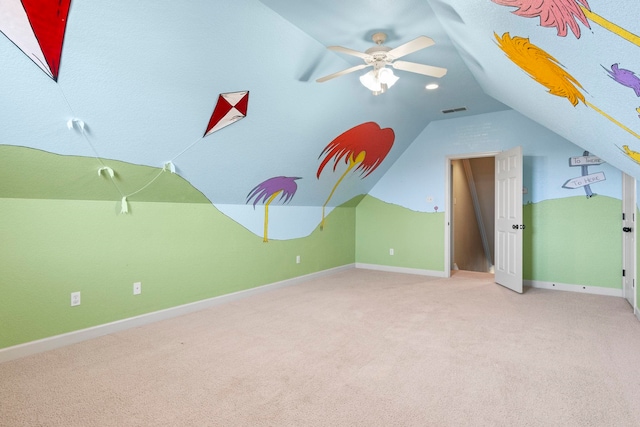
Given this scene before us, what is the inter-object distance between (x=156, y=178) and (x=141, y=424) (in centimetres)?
199

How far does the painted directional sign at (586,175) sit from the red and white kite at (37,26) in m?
5.44

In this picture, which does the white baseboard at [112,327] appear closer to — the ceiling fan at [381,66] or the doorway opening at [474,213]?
the ceiling fan at [381,66]

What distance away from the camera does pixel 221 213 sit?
390 cm

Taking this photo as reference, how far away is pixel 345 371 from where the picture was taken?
2246mm

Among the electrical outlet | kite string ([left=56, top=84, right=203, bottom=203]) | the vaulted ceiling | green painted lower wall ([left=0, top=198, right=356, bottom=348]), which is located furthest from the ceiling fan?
the electrical outlet

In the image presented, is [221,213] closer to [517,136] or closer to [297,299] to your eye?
[297,299]

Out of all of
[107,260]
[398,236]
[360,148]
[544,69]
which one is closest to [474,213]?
[398,236]

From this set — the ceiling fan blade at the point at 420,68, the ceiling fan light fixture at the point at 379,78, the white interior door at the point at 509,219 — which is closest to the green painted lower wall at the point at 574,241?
the white interior door at the point at 509,219

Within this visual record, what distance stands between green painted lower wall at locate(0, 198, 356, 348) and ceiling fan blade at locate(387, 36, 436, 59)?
2.42 m

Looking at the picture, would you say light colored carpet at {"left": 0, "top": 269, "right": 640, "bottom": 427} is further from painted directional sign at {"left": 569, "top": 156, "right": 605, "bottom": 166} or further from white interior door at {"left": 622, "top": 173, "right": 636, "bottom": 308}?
painted directional sign at {"left": 569, "top": 156, "right": 605, "bottom": 166}

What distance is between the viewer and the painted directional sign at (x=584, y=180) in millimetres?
4367

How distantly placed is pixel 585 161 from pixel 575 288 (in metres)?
1.67

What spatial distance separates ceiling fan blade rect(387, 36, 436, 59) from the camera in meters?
2.20

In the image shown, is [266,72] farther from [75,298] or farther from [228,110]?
[75,298]
